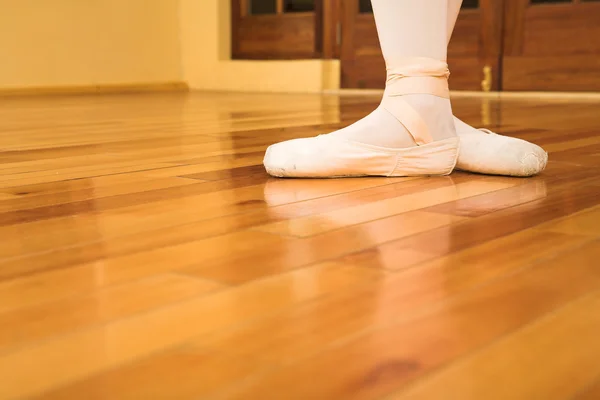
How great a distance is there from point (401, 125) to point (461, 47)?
285 cm

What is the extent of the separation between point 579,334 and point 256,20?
4184mm

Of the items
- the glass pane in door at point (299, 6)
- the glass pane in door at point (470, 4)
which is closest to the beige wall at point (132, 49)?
the glass pane in door at point (299, 6)

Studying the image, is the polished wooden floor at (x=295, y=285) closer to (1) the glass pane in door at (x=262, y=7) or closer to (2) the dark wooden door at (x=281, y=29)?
(2) the dark wooden door at (x=281, y=29)

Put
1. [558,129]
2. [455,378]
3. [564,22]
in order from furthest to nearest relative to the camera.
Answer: [564,22]
[558,129]
[455,378]

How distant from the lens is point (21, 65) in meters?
4.11

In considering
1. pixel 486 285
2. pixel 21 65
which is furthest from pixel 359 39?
pixel 486 285

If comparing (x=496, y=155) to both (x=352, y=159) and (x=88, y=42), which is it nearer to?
(x=352, y=159)

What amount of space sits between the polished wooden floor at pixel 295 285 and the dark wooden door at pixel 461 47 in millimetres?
2638

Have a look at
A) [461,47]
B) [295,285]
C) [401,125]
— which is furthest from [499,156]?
[461,47]

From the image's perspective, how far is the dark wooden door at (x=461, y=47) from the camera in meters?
3.82

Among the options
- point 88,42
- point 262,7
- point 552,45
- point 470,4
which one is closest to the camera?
point 552,45

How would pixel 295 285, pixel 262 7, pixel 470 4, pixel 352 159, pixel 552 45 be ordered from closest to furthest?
pixel 295 285 → pixel 352 159 → pixel 552 45 → pixel 470 4 → pixel 262 7

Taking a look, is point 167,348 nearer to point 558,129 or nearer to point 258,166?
point 258,166

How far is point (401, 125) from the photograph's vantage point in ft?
3.96
